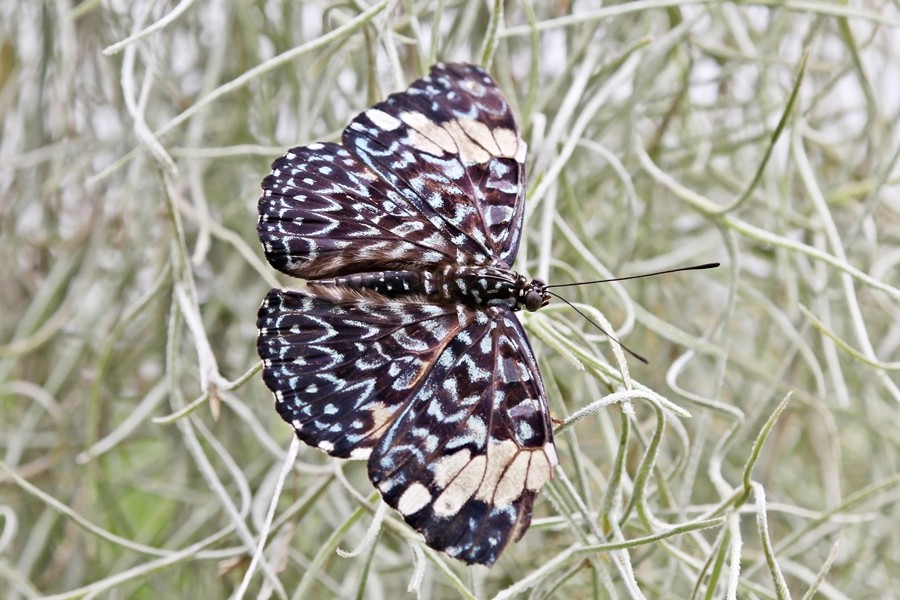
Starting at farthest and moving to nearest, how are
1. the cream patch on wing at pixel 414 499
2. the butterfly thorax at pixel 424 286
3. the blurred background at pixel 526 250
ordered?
the blurred background at pixel 526 250 → the butterfly thorax at pixel 424 286 → the cream patch on wing at pixel 414 499

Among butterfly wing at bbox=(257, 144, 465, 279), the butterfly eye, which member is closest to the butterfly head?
the butterfly eye

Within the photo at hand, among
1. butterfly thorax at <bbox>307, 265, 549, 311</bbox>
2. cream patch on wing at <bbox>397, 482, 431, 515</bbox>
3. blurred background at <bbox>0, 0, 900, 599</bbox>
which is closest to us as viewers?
cream patch on wing at <bbox>397, 482, 431, 515</bbox>

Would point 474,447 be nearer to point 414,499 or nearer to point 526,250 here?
point 414,499

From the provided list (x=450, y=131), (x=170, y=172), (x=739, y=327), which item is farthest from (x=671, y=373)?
(x=739, y=327)

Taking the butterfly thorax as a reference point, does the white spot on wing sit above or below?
above

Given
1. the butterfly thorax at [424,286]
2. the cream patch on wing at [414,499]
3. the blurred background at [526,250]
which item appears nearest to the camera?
the cream patch on wing at [414,499]

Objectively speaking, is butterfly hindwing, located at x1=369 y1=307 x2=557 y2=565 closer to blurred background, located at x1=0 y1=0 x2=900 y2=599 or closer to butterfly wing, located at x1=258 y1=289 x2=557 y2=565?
butterfly wing, located at x1=258 y1=289 x2=557 y2=565

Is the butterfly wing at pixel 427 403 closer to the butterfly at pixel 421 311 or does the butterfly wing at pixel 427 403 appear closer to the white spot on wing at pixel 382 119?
the butterfly at pixel 421 311

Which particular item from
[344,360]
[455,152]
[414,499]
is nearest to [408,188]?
[455,152]

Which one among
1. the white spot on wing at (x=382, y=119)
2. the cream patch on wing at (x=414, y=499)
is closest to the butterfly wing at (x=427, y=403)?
the cream patch on wing at (x=414, y=499)
